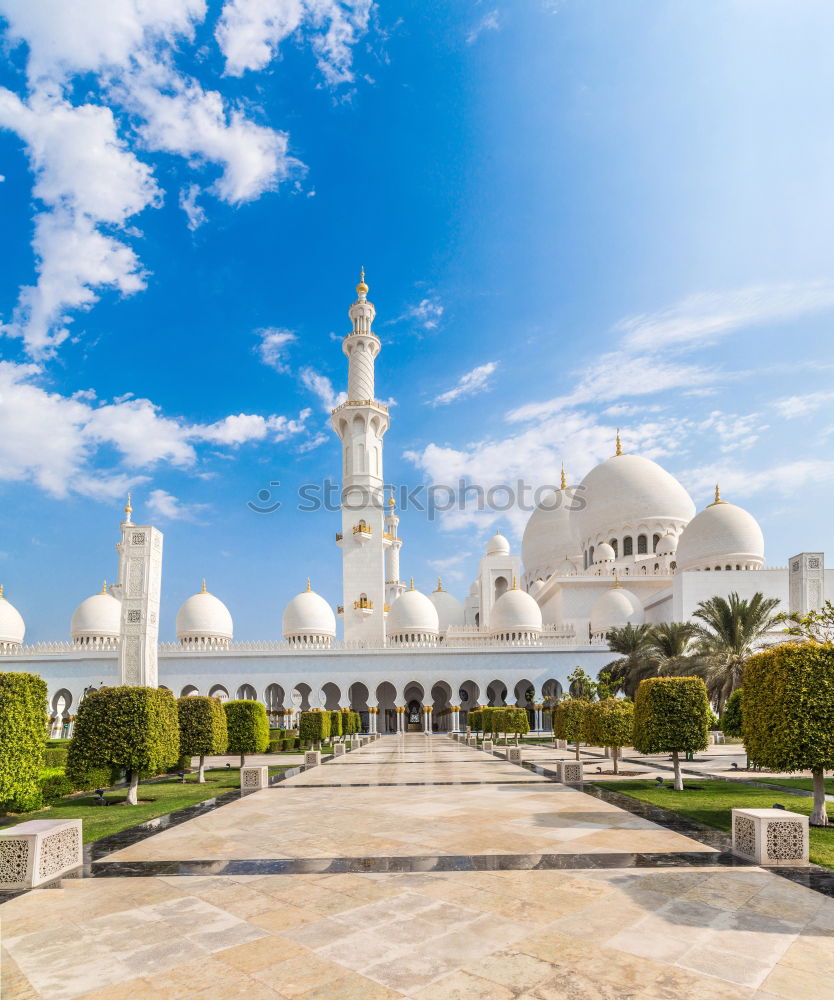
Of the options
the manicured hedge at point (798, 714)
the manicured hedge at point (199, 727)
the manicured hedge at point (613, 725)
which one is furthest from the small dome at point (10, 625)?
the manicured hedge at point (798, 714)

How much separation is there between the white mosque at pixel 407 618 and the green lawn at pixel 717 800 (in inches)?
843

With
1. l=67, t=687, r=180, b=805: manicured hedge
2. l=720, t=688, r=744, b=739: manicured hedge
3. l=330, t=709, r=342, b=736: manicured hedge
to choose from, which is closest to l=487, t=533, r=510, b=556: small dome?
l=330, t=709, r=342, b=736: manicured hedge

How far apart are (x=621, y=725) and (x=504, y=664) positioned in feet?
72.2

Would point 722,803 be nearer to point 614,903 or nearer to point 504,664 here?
point 614,903

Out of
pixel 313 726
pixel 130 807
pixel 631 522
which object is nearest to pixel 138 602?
pixel 313 726

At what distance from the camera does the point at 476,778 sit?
14805 mm

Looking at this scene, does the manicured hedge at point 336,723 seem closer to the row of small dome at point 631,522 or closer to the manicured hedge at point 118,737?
the manicured hedge at point 118,737

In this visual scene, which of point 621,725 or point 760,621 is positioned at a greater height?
point 760,621

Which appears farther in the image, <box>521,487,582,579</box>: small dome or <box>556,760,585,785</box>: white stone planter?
<box>521,487,582,579</box>: small dome

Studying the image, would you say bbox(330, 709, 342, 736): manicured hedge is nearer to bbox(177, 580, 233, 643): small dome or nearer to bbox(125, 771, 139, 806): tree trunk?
bbox(177, 580, 233, 643): small dome

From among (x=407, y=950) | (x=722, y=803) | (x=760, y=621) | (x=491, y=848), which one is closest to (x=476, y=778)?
(x=722, y=803)

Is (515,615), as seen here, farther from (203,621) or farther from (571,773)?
(571,773)

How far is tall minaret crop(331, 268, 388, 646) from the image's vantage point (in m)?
39.5

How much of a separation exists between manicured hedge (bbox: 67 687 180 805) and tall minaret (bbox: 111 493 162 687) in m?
11.4
